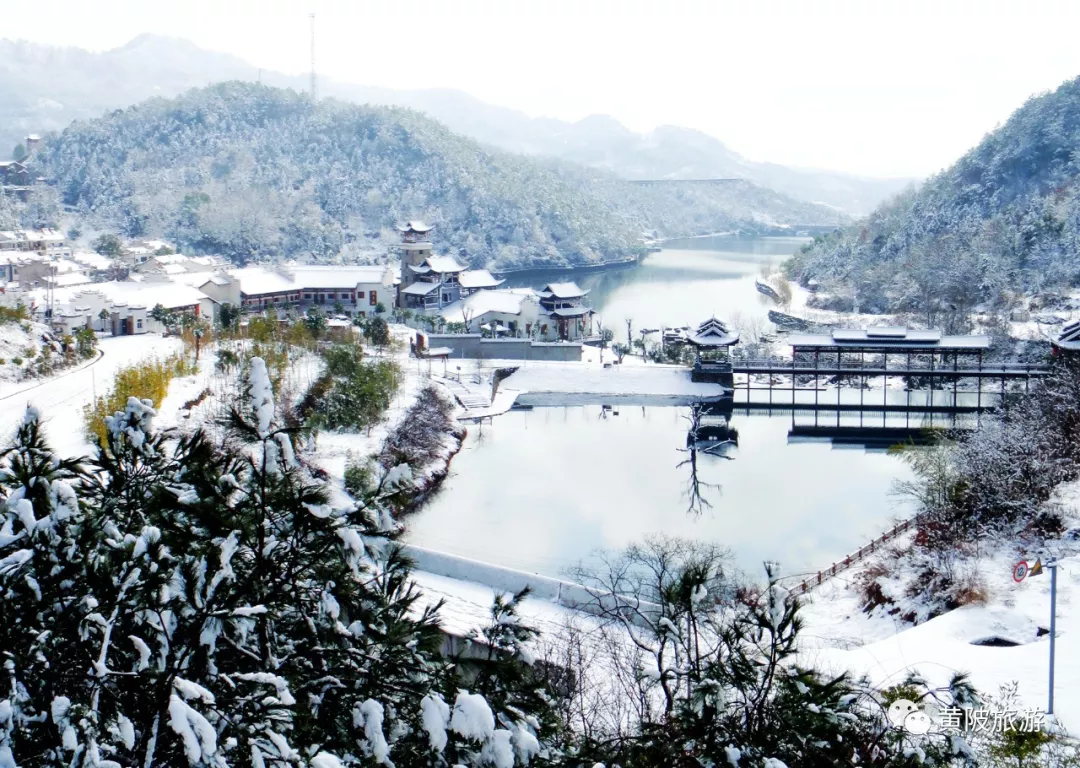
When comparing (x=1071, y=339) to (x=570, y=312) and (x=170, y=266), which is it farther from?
(x=170, y=266)

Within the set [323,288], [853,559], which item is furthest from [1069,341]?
[323,288]

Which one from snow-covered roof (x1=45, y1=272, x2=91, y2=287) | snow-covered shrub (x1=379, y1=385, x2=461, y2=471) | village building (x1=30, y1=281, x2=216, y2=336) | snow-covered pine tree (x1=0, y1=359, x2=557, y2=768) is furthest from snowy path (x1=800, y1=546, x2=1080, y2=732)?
snow-covered roof (x1=45, y1=272, x2=91, y2=287)

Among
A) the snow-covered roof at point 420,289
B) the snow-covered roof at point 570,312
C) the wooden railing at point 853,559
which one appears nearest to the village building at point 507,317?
the snow-covered roof at point 570,312

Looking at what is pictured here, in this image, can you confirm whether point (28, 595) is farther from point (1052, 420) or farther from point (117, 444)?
point (1052, 420)

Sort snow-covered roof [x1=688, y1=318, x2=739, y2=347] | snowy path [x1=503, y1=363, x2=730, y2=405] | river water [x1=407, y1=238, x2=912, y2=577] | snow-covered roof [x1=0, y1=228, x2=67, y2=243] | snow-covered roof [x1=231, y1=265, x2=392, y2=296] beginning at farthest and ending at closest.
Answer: snow-covered roof [x1=0, y1=228, x2=67, y2=243] < snow-covered roof [x1=231, y1=265, x2=392, y2=296] < snowy path [x1=503, y1=363, x2=730, y2=405] < snow-covered roof [x1=688, y1=318, x2=739, y2=347] < river water [x1=407, y1=238, x2=912, y2=577]

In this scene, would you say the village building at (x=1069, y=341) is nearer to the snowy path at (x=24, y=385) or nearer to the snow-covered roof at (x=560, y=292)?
the snow-covered roof at (x=560, y=292)

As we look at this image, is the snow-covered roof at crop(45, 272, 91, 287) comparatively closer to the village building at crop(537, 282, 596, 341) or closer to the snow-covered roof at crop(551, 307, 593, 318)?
the village building at crop(537, 282, 596, 341)

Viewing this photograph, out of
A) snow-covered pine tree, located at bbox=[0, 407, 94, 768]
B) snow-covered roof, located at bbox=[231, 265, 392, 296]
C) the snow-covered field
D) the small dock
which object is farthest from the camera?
snow-covered roof, located at bbox=[231, 265, 392, 296]
